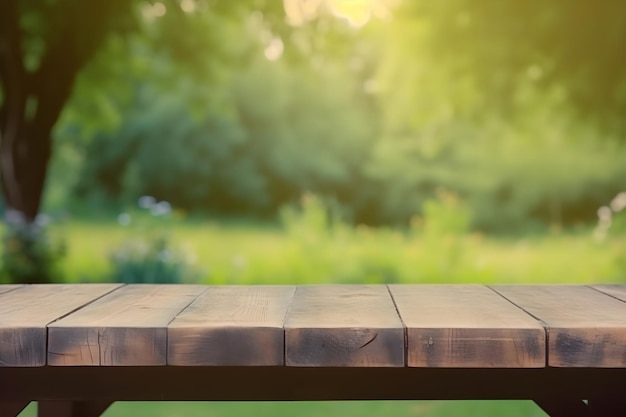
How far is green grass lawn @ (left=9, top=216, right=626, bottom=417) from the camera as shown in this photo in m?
4.04

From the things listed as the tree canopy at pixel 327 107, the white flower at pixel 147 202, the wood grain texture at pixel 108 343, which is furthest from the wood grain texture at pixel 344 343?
the white flower at pixel 147 202

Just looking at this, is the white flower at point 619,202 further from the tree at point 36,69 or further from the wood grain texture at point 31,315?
the wood grain texture at point 31,315

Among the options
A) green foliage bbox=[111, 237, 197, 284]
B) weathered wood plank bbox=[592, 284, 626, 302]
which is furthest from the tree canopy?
weathered wood plank bbox=[592, 284, 626, 302]

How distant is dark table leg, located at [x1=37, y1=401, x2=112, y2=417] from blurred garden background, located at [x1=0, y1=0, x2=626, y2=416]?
7.65 feet

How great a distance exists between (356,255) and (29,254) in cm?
194

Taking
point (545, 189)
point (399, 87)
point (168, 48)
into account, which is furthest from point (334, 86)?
point (545, 189)

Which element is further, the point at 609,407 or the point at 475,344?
the point at 609,407

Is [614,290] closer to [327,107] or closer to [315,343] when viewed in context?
[315,343]

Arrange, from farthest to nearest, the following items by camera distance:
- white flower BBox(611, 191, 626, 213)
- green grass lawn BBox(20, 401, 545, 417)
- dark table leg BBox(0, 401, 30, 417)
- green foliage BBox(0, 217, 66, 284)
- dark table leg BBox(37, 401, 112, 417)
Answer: white flower BBox(611, 191, 626, 213) → green foliage BBox(0, 217, 66, 284) → green grass lawn BBox(20, 401, 545, 417) → dark table leg BBox(37, 401, 112, 417) → dark table leg BBox(0, 401, 30, 417)

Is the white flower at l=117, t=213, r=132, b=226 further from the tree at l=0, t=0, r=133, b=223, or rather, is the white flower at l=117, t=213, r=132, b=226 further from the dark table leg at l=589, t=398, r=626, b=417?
the dark table leg at l=589, t=398, r=626, b=417

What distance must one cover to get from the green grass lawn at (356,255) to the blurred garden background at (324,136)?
1 centimetres

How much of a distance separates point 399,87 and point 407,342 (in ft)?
10.7

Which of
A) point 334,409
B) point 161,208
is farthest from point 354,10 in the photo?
point 334,409

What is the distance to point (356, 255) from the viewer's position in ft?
13.4
